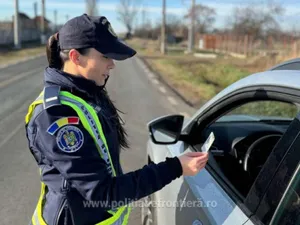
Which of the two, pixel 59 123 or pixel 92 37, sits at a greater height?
pixel 92 37

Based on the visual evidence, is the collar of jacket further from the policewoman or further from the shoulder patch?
the shoulder patch

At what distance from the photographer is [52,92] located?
171 centimetres

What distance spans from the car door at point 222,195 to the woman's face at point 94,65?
2.39 feet

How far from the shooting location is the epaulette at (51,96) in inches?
65.4

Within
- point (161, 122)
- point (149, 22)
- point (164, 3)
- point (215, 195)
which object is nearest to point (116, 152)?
point (215, 195)

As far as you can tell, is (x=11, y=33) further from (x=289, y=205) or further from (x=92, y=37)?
(x=289, y=205)

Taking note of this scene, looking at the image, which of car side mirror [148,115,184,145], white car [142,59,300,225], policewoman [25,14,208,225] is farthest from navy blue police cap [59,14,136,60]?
car side mirror [148,115,184,145]

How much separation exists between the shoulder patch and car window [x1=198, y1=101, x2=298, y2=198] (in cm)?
85

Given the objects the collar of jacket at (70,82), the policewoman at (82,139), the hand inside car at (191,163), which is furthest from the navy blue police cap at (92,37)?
the hand inside car at (191,163)

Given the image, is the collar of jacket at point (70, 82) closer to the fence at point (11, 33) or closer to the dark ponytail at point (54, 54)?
the dark ponytail at point (54, 54)

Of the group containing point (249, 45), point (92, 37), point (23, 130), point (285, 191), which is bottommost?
point (249, 45)

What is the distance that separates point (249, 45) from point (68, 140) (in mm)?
32747

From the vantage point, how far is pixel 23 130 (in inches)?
302

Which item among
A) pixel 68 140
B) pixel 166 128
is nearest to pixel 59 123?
pixel 68 140
